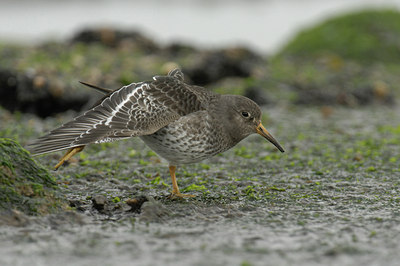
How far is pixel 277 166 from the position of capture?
8562 millimetres

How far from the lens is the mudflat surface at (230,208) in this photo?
4.90 meters

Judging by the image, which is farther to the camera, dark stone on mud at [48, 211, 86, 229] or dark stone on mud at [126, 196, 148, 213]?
dark stone on mud at [126, 196, 148, 213]

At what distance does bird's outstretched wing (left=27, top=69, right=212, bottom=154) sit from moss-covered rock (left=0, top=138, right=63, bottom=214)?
0.18 meters

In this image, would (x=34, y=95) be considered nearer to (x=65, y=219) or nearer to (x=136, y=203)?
(x=136, y=203)

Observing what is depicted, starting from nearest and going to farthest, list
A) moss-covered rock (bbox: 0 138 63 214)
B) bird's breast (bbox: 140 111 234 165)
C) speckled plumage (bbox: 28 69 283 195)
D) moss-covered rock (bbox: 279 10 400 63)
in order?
moss-covered rock (bbox: 0 138 63 214)
speckled plumage (bbox: 28 69 283 195)
bird's breast (bbox: 140 111 234 165)
moss-covered rock (bbox: 279 10 400 63)

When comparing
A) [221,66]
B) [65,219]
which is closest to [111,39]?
[221,66]

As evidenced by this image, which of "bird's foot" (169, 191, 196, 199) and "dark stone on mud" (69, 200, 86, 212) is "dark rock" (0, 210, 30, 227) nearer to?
"dark stone on mud" (69, 200, 86, 212)

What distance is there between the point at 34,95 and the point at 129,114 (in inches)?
195

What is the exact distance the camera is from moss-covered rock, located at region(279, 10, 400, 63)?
1725cm

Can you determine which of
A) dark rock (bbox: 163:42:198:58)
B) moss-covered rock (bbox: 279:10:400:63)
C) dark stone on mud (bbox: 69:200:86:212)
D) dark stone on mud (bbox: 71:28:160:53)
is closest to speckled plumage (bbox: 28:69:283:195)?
dark stone on mud (bbox: 69:200:86:212)

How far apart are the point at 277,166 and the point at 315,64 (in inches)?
340

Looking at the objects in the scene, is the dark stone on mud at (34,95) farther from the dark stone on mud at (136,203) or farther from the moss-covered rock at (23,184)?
the dark stone on mud at (136,203)

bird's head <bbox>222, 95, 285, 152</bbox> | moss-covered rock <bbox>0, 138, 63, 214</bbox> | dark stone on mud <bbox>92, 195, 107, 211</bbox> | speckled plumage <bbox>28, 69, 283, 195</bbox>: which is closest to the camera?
moss-covered rock <bbox>0, 138, 63, 214</bbox>

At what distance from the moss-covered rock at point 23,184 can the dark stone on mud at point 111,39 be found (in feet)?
33.6
